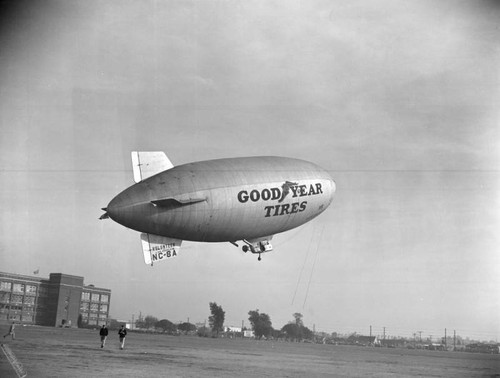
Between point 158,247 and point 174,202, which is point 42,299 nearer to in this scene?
point 158,247

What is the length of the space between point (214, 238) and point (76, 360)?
9219mm

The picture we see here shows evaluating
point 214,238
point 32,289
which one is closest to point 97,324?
point 32,289

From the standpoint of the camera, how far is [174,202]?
1001 inches

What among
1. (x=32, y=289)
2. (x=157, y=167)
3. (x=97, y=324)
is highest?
(x=157, y=167)

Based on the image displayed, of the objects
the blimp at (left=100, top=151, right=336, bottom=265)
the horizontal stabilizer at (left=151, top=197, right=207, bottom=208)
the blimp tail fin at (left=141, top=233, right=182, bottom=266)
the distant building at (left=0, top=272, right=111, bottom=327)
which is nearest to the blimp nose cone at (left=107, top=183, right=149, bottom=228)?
the blimp at (left=100, top=151, right=336, bottom=265)

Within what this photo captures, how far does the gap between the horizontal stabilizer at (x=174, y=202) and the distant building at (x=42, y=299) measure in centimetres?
12595

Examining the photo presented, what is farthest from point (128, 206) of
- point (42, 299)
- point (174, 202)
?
point (42, 299)

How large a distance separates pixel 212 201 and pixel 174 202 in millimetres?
2107

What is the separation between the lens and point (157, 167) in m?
28.7

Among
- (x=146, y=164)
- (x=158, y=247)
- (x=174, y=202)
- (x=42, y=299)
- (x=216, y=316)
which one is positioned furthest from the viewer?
(x=216, y=316)

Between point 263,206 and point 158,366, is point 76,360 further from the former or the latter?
point 263,206

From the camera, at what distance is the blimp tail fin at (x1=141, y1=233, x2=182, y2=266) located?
2706 cm

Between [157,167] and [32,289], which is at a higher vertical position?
[157,167]

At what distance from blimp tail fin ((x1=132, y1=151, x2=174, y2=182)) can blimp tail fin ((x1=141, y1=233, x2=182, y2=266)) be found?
11.2 feet
